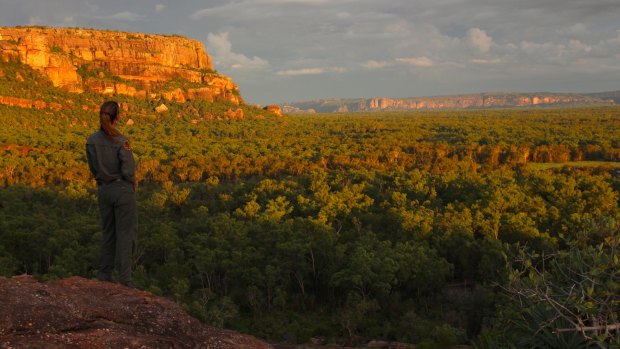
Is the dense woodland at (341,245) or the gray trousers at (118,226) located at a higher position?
the gray trousers at (118,226)

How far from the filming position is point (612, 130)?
129 metres

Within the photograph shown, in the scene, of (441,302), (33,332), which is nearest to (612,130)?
(441,302)

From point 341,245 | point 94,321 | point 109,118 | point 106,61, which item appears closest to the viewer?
point 94,321

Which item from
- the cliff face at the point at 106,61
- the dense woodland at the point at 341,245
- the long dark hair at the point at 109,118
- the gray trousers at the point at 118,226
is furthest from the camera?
the cliff face at the point at 106,61

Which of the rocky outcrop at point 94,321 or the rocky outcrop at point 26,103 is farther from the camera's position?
the rocky outcrop at point 26,103

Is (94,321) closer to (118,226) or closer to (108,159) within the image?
(118,226)

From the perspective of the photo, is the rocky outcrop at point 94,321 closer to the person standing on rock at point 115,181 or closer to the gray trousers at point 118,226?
the gray trousers at point 118,226

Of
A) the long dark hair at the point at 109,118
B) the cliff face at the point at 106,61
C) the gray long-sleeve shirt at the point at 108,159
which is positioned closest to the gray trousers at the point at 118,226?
the gray long-sleeve shirt at the point at 108,159

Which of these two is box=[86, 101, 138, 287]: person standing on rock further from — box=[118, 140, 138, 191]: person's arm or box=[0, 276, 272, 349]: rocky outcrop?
box=[0, 276, 272, 349]: rocky outcrop

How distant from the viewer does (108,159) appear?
27.2 feet

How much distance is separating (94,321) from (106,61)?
188m

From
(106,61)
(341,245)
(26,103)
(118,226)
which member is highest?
(106,61)

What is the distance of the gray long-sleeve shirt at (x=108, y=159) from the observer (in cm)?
828

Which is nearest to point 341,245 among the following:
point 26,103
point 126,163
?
point 126,163
